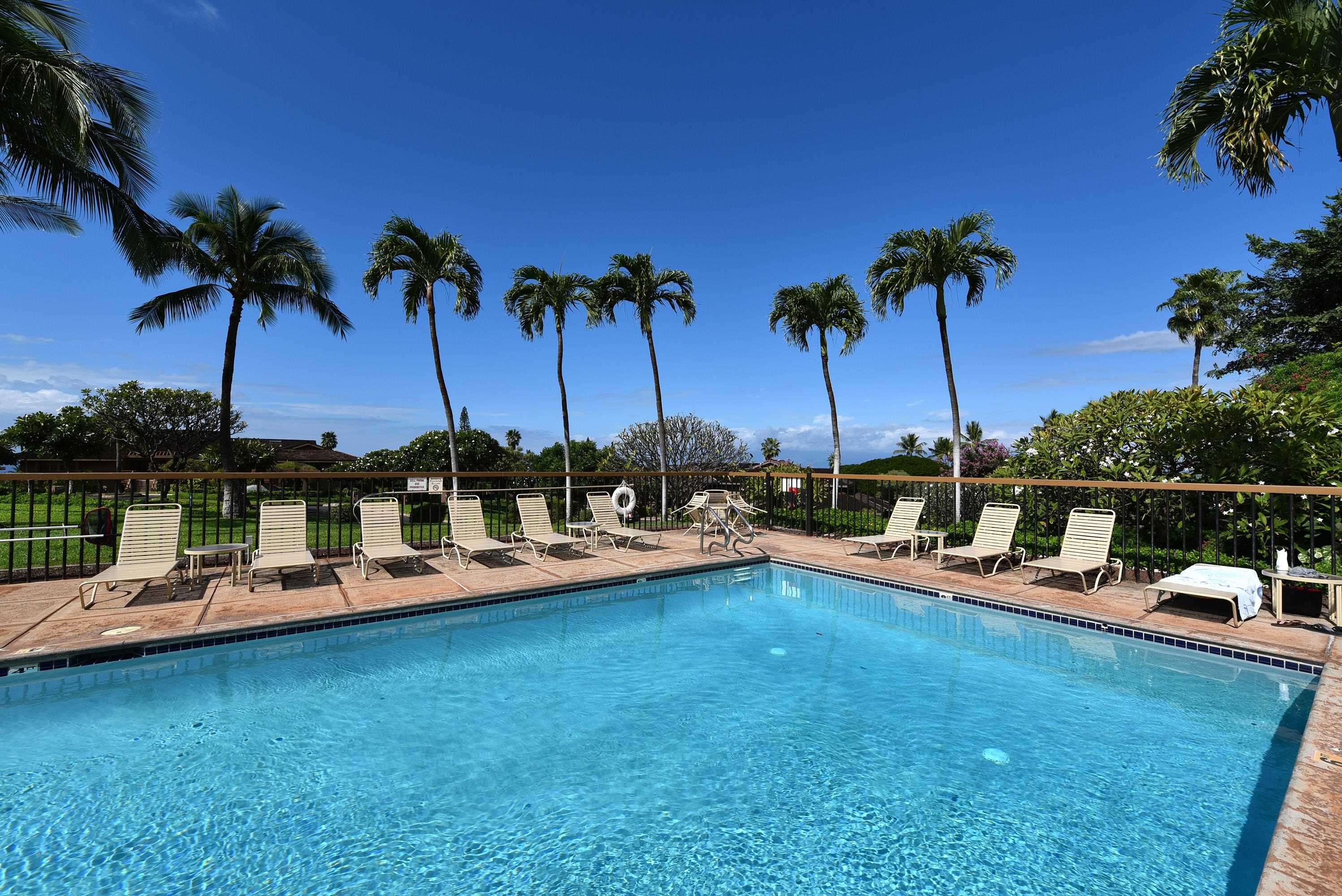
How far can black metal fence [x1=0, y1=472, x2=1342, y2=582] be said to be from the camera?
5.99m

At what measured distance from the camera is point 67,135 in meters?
8.56

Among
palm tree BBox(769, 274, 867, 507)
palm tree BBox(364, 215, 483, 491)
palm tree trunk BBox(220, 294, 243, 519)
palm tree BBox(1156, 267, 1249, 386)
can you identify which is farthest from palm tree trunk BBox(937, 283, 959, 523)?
palm tree BBox(1156, 267, 1249, 386)

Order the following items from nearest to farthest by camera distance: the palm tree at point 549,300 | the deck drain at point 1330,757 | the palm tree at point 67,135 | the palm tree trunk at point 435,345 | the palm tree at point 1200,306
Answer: the deck drain at point 1330,757 → the palm tree at point 67,135 → the palm tree trunk at point 435,345 → the palm tree at point 549,300 → the palm tree at point 1200,306

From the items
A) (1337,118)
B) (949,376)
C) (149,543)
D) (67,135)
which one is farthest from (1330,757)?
(949,376)

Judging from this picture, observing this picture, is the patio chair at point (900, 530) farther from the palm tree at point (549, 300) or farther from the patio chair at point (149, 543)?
the palm tree at point (549, 300)

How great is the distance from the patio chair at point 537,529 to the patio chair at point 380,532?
1.57m

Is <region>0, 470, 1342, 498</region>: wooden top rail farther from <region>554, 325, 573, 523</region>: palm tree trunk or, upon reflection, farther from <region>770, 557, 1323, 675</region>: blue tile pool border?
<region>554, 325, 573, 523</region>: palm tree trunk

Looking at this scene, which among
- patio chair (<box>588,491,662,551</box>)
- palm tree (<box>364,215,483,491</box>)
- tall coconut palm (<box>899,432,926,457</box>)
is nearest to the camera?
patio chair (<box>588,491,662,551</box>)

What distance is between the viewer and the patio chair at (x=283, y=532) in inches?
261

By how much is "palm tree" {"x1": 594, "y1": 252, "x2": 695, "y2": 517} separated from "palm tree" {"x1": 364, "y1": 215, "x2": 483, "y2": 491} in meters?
4.10

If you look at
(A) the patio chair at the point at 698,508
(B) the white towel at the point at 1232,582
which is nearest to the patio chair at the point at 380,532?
(A) the patio chair at the point at 698,508

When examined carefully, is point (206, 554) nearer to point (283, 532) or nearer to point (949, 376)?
point (283, 532)

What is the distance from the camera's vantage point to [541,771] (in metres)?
3.20

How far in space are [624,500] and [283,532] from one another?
5.09 m
